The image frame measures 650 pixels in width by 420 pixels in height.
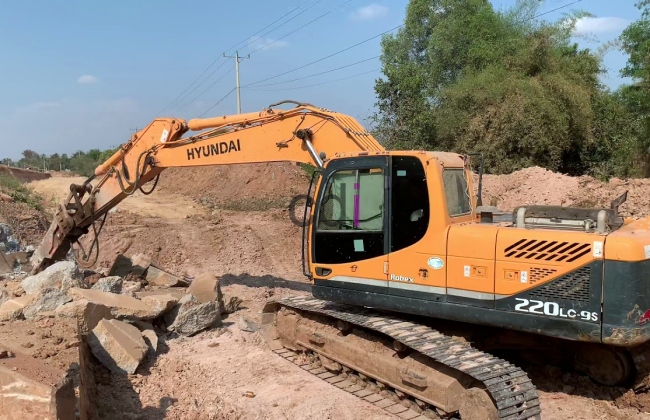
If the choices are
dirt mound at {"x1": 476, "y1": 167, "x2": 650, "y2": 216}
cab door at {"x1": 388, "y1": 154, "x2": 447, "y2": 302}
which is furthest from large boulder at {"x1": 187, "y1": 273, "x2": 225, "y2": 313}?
dirt mound at {"x1": 476, "y1": 167, "x2": 650, "y2": 216}

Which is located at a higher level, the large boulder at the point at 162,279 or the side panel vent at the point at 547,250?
the side panel vent at the point at 547,250

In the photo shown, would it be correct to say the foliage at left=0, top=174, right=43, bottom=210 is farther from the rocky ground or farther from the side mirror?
the side mirror

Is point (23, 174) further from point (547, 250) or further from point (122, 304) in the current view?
point (547, 250)

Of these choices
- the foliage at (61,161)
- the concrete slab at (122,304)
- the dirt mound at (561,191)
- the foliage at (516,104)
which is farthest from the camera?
the foliage at (61,161)

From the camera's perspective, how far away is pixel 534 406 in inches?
181

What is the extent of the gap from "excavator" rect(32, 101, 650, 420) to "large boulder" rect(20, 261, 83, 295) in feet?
9.55

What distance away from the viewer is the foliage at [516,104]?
18922mm

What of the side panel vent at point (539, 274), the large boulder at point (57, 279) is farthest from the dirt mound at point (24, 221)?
the side panel vent at point (539, 274)

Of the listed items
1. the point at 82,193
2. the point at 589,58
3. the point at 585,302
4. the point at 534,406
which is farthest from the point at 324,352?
the point at 589,58

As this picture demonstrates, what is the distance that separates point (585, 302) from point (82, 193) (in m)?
7.38

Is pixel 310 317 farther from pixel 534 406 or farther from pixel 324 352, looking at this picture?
pixel 534 406

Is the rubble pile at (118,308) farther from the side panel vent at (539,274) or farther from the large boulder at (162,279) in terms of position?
the side panel vent at (539,274)

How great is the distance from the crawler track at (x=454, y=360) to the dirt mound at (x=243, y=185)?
546 inches

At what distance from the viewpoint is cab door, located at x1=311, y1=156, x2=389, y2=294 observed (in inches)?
223
